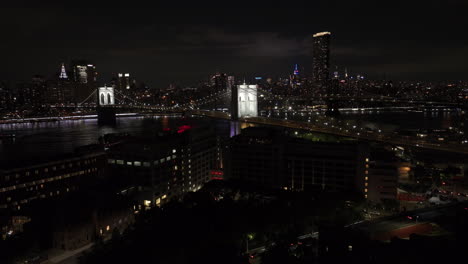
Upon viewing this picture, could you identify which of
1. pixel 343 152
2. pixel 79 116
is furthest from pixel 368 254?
pixel 79 116

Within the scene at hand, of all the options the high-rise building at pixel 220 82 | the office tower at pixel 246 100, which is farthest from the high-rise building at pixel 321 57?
the office tower at pixel 246 100

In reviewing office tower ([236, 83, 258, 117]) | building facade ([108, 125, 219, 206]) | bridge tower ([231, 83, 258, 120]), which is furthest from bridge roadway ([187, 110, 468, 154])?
building facade ([108, 125, 219, 206])

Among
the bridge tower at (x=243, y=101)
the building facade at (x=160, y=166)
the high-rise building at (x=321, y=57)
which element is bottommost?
the building facade at (x=160, y=166)

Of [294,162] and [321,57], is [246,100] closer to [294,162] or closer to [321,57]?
[294,162]

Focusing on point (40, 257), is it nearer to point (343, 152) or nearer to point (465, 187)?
point (343, 152)

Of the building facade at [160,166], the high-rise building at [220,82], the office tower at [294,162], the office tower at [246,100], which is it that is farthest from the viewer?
the high-rise building at [220,82]

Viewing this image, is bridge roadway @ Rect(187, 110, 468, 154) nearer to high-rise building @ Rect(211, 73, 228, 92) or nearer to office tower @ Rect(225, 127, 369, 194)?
office tower @ Rect(225, 127, 369, 194)

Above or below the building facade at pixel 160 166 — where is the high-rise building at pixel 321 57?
above

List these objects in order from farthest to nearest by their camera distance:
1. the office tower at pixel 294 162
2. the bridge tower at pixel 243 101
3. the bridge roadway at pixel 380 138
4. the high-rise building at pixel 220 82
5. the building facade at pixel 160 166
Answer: the high-rise building at pixel 220 82
the bridge tower at pixel 243 101
the bridge roadway at pixel 380 138
the building facade at pixel 160 166
the office tower at pixel 294 162

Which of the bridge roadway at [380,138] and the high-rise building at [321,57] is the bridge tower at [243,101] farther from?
the high-rise building at [321,57]
